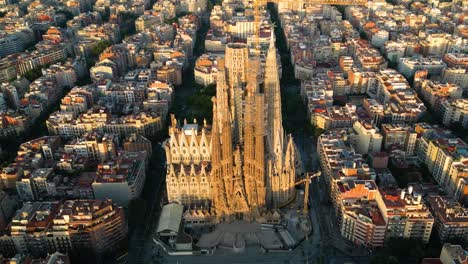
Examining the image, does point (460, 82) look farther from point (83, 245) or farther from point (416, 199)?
point (83, 245)

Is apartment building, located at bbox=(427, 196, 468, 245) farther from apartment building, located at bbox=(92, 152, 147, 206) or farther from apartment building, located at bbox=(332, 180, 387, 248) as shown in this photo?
apartment building, located at bbox=(92, 152, 147, 206)

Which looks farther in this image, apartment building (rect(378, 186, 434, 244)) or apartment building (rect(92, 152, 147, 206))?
apartment building (rect(92, 152, 147, 206))

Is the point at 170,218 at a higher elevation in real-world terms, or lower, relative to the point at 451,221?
lower

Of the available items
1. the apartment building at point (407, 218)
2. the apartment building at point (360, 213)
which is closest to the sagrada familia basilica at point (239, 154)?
the apartment building at point (360, 213)

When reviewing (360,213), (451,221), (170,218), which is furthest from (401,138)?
(170,218)

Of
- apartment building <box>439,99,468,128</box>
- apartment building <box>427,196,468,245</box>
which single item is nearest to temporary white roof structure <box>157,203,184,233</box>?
apartment building <box>427,196,468,245</box>

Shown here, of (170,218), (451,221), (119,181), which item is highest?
(119,181)

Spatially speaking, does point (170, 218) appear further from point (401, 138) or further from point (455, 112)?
point (455, 112)
